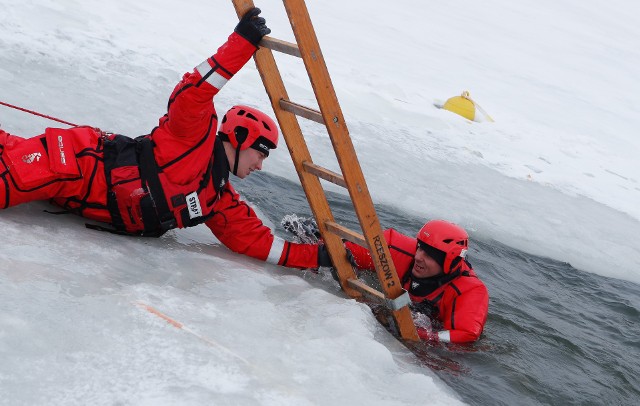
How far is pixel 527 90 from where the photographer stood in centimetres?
1332

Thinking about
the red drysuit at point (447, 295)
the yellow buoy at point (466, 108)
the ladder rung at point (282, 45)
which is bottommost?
the red drysuit at point (447, 295)

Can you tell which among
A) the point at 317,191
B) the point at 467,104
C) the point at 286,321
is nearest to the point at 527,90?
the point at 467,104

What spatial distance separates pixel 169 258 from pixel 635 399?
9.80 ft

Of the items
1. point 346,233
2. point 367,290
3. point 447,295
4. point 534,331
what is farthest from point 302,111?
point 534,331

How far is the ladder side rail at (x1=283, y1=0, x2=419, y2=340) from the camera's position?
338cm

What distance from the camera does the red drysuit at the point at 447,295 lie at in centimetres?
477

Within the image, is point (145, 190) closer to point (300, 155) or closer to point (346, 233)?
point (300, 155)

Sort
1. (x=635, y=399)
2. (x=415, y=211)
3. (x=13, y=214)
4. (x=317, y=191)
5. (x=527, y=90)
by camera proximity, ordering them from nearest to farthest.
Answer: (x=13, y=214)
(x=317, y=191)
(x=635, y=399)
(x=415, y=211)
(x=527, y=90)

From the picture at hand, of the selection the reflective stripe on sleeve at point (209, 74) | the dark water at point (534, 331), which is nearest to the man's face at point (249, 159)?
the reflective stripe on sleeve at point (209, 74)

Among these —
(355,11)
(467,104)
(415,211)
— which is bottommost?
(415,211)

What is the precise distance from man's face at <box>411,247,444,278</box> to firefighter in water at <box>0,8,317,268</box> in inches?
52.1

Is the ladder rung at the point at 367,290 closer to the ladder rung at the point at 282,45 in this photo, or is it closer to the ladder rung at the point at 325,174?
the ladder rung at the point at 325,174

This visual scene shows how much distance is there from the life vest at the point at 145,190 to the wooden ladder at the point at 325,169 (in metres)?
0.48

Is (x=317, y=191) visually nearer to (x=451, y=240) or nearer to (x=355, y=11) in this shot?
(x=451, y=240)
